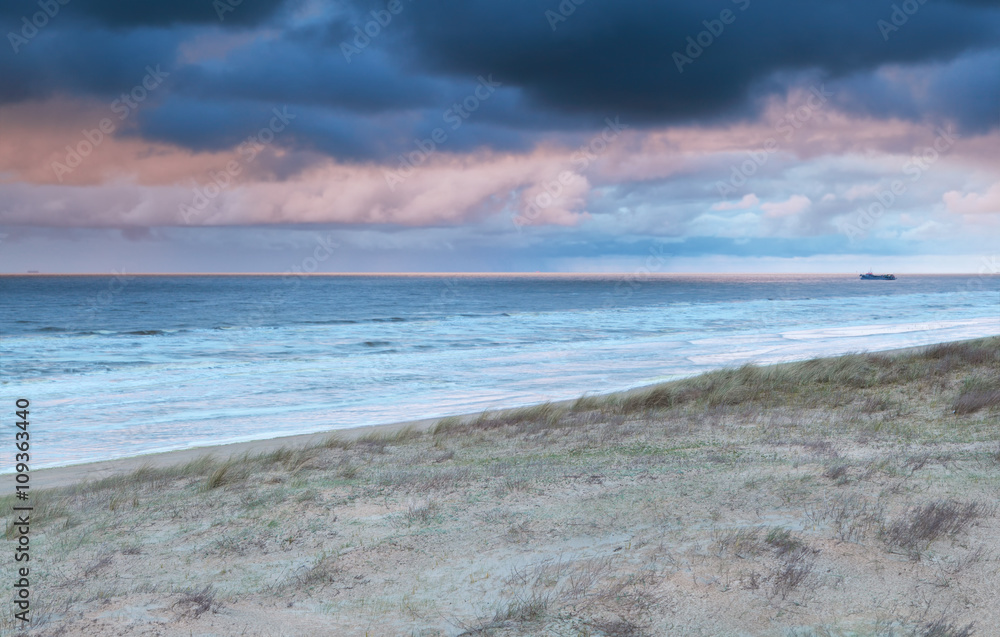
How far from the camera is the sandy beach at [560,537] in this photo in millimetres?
4773

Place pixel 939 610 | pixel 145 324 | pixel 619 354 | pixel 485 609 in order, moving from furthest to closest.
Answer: pixel 145 324 → pixel 619 354 → pixel 485 609 → pixel 939 610

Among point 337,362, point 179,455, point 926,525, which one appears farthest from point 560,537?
point 337,362

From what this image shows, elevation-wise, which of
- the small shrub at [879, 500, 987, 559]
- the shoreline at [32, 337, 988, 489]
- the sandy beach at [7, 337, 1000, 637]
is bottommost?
the shoreline at [32, 337, 988, 489]

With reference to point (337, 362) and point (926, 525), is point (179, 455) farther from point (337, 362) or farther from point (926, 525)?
point (337, 362)

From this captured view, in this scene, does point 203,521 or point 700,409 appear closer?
point 203,521

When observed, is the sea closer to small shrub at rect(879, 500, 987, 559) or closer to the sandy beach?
the sandy beach

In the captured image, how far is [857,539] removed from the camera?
226 inches

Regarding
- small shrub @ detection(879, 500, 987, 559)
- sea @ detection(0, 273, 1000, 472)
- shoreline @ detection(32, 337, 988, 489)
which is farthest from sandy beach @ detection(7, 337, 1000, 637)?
sea @ detection(0, 273, 1000, 472)

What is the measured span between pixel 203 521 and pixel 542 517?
3743 millimetres

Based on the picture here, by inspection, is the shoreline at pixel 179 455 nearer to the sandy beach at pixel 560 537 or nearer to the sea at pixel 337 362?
the sea at pixel 337 362

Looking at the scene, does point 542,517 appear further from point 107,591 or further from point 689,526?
point 107,591

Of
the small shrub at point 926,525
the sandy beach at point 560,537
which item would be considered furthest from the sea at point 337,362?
the small shrub at point 926,525

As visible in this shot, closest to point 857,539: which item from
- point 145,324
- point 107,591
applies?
point 107,591

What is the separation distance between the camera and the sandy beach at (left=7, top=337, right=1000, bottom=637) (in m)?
4.77
